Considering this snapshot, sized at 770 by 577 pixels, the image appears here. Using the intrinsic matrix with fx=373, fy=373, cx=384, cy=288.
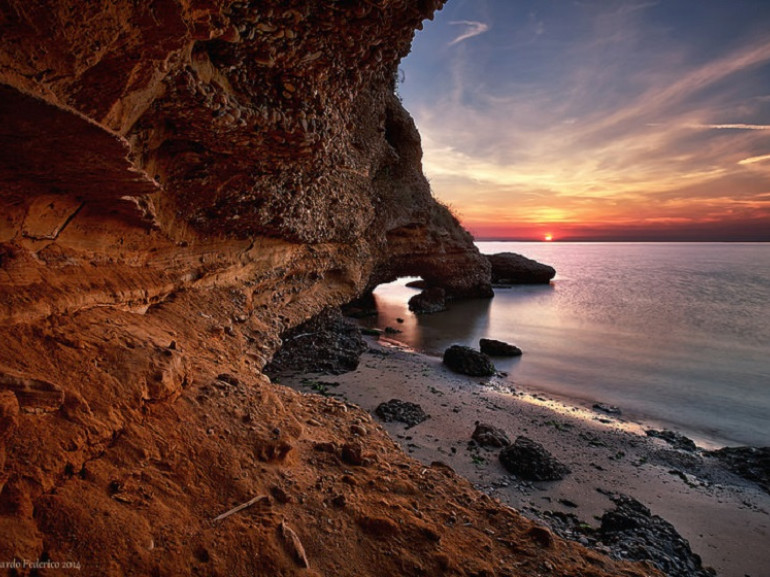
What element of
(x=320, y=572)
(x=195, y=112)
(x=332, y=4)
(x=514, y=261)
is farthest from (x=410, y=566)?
(x=514, y=261)

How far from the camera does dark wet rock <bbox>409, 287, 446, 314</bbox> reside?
64.6 feet

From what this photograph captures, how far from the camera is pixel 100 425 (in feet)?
7.30

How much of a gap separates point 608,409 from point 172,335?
9.24 meters

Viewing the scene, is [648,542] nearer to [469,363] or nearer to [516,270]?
[469,363]

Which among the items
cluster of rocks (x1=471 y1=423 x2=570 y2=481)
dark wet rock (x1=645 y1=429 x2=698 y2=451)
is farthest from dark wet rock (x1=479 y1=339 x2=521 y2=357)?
cluster of rocks (x1=471 y1=423 x2=570 y2=481)

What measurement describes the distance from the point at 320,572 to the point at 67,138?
290 cm

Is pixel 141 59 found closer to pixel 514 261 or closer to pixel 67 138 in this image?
pixel 67 138

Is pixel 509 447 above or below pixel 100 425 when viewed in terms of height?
below

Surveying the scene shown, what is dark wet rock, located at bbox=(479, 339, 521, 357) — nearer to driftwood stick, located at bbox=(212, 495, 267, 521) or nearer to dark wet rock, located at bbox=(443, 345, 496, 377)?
dark wet rock, located at bbox=(443, 345, 496, 377)

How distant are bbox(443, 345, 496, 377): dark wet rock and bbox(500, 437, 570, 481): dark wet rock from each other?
14.7 ft

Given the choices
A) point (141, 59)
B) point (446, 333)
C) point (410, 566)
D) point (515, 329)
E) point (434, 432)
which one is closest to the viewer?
point (410, 566)

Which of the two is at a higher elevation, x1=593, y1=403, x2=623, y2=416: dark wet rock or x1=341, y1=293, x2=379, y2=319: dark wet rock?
x1=341, y1=293, x2=379, y2=319: dark wet rock

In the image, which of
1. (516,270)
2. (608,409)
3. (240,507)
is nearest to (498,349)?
(608,409)

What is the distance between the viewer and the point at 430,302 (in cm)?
2022
